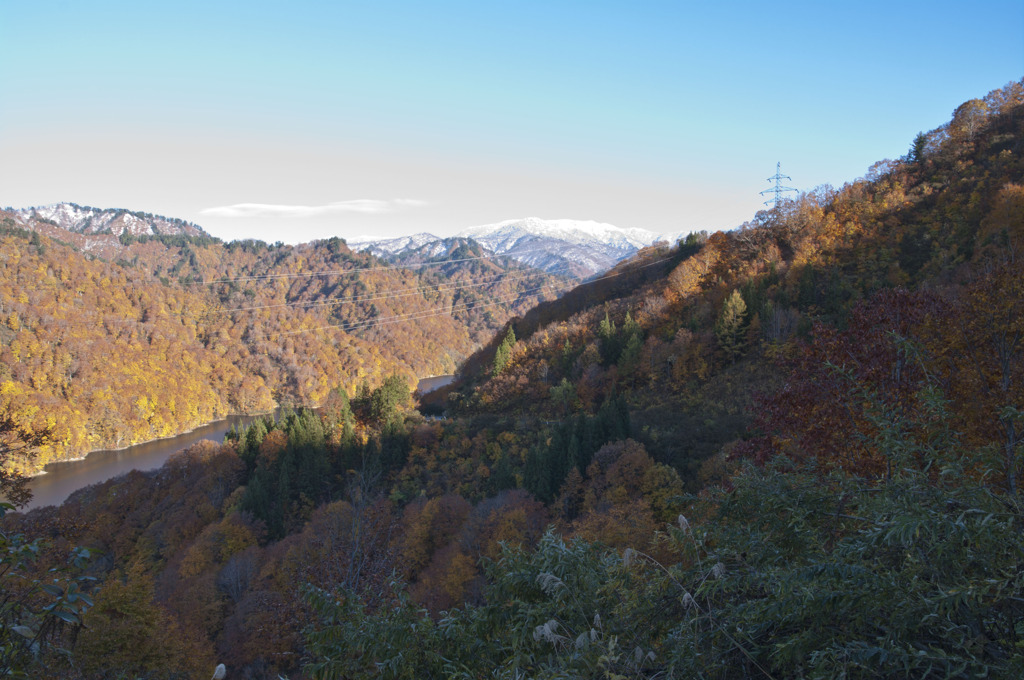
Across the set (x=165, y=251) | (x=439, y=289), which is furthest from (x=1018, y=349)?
(x=165, y=251)

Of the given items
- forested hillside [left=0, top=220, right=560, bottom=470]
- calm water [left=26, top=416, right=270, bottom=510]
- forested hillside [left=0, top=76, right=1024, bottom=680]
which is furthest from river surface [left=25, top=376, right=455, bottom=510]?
forested hillside [left=0, top=76, right=1024, bottom=680]

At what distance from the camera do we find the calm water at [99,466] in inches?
1793

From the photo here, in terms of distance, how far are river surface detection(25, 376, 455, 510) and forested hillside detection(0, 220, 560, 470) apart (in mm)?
1942

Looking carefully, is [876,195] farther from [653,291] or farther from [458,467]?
[458,467]

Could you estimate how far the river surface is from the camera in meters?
45.5

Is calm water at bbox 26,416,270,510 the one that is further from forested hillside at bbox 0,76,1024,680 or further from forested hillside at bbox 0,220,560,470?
forested hillside at bbox 0,76,1024,680

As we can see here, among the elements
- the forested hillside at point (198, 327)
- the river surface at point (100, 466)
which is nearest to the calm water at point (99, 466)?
the river surface at point (100, 466)

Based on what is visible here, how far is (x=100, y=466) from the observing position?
182 ft

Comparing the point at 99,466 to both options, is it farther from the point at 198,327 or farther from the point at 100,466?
the point at 198,327

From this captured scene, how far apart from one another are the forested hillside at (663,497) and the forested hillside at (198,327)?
25.9ft

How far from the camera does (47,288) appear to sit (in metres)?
80.9

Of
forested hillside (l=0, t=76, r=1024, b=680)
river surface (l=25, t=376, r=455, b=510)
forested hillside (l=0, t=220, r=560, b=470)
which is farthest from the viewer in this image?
forested hillside (l=0, t=220, r=560, b=470)

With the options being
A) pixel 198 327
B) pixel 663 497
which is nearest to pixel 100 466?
pixel 198 327

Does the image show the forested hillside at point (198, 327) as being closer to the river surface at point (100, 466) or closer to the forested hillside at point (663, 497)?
the river surface at point (100, 466)
